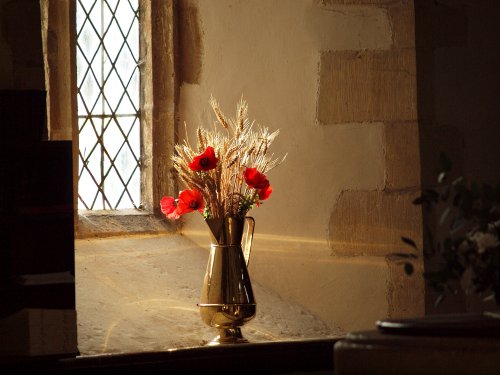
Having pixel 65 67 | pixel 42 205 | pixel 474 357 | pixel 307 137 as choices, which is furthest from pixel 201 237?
pixel 474 357

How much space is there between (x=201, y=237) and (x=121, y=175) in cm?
39

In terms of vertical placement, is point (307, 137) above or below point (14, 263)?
above

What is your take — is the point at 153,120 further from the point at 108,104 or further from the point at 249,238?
the point at 249,238

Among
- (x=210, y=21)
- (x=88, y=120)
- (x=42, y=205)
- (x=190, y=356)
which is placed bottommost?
(x=190, y=356)

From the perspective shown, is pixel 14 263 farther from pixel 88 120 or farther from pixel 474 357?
pixel 474 357

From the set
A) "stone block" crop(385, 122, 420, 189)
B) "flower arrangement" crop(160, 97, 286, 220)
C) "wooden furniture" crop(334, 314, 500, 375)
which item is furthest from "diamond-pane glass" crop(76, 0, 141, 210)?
"wooden furniture" crop(334, 314, 500, 375)

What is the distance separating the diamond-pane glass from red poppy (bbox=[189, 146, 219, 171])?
0.67m

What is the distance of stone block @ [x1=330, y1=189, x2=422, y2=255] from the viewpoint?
3697mm

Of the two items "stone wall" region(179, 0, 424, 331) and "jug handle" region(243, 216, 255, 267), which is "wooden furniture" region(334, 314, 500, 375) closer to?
"jug handle" region(243, 216, 255, 267)

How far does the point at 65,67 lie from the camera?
3783 millimetres

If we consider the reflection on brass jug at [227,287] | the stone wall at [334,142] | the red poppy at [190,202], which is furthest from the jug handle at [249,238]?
the stone wall at [334,142]

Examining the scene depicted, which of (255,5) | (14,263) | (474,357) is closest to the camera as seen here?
(474,357)

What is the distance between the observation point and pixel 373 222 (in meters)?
3.74

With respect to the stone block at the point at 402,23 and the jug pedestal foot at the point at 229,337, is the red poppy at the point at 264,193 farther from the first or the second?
the stone block at the point at 402,23
